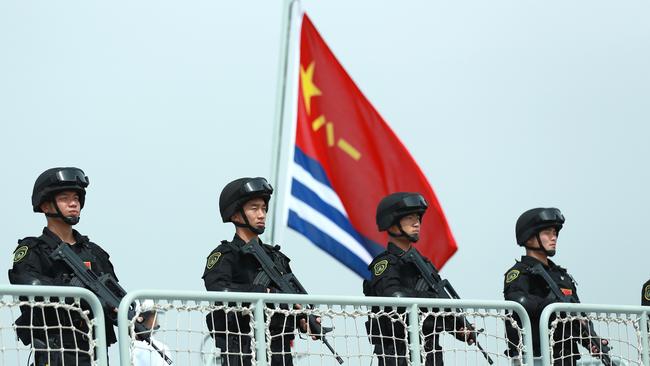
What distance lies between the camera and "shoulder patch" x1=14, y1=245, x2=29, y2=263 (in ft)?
27.3

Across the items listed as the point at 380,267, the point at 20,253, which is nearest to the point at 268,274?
the point at 380,267

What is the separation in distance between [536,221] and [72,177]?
378 centimetres

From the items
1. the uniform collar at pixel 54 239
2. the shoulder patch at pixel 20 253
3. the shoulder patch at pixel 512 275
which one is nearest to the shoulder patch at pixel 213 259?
the uniform collar at pixel 54 239

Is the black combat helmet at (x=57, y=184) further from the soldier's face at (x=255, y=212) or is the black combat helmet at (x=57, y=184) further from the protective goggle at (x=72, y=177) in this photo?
the soldier's face at (x=255, y=212)

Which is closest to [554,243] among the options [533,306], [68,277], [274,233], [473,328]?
[533,306]

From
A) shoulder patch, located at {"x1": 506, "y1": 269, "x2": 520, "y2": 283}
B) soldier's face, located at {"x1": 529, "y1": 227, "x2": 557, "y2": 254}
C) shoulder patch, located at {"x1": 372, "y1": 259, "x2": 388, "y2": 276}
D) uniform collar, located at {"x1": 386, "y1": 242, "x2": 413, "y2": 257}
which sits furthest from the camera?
soldier's face, located at {"x1": 529, "y1": 227, "x2": 557, "y2": 254}

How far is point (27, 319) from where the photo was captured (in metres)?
7.85

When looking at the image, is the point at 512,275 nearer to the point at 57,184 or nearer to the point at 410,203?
the point at 410,203

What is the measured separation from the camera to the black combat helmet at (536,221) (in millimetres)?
10742

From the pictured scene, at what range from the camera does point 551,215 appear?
10.8m

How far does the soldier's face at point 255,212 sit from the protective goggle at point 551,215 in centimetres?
247

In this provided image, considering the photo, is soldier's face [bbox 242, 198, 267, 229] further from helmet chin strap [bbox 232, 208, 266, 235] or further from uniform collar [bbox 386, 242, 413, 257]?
uniform collar [bbox 386, 242, 413, 257]

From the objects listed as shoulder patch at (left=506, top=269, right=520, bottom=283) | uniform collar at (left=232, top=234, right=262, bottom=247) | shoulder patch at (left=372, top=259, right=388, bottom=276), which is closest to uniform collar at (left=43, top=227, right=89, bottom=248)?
uniform collar at (left=232, top=234, right=262, bottom=247)

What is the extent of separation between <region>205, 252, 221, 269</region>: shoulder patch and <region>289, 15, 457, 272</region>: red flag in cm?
559
